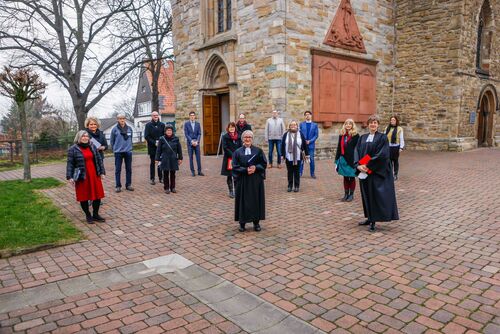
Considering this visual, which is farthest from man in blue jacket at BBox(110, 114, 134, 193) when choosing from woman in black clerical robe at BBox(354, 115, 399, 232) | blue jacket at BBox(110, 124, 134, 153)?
woman in black clerical robe at BBox(354, 115, 399, 232)

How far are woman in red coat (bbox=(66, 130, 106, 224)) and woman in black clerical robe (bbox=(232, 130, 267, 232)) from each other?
2269mm

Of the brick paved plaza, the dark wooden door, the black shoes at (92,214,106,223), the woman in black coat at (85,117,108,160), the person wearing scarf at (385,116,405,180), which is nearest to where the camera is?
the brick paved plaza

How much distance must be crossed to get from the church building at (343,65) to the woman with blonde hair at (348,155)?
18.5 ft

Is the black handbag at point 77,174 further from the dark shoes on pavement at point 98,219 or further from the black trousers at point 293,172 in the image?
the black trousers at point 293,172

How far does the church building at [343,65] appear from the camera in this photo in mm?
13289

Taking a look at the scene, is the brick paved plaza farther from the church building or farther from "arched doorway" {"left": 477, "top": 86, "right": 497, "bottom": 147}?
"arched doorway" {"left": 477, "top": 86, "right": 497, "bottom": 147}

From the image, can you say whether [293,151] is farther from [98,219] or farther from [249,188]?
[98,219]

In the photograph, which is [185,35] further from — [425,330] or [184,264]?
[425,330]

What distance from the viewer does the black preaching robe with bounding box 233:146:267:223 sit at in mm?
5645

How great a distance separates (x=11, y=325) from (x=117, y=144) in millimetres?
6080

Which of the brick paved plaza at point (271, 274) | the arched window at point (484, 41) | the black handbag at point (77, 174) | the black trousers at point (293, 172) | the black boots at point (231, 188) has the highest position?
the arched window at point (484, 41)

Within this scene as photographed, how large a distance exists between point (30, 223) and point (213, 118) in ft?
36.7

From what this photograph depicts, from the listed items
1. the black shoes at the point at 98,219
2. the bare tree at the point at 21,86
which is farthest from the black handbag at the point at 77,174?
the bare tree at the point at 21,86

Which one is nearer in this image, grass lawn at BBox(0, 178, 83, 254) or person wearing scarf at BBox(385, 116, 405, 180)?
grass lawn at BBox(0, 178, 83, 254)
